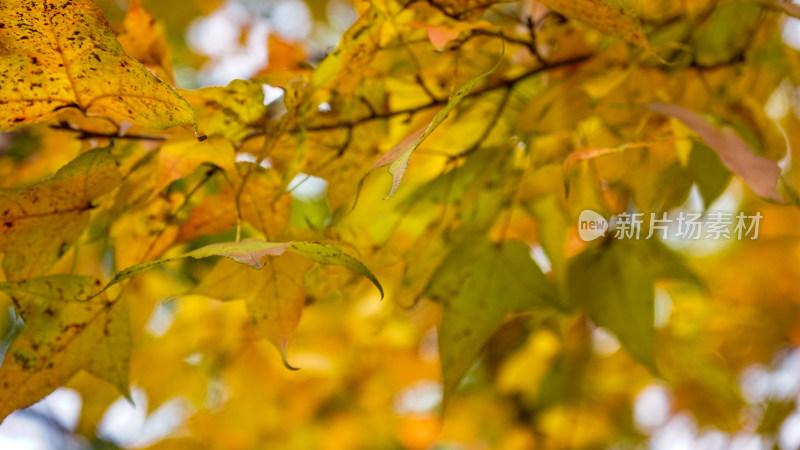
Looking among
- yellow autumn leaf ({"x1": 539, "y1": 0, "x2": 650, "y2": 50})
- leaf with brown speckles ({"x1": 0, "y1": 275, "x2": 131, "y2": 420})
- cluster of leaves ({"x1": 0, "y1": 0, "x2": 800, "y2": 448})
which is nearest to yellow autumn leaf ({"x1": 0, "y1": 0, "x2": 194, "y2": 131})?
cluster of leaves ({"x1": 0, "y1": 0, "x2": 800, "y2": 448})

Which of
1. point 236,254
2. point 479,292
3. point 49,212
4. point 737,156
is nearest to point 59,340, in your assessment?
point 49,212

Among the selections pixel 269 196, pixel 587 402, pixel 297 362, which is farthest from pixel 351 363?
pixel 269 196

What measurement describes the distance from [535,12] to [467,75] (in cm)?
17

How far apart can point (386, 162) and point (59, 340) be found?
25cm

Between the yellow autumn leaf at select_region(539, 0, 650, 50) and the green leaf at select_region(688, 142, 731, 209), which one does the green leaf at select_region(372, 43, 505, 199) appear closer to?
the yellow autumn leaf at select_region(539, 0, 650, 50)

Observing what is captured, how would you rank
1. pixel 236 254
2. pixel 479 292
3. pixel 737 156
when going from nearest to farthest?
pixel 236 254 → pixel 737 156 → pixel 479 292

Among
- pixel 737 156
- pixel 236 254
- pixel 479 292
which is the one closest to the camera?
pixel 236 254

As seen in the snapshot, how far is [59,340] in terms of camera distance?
47 cm

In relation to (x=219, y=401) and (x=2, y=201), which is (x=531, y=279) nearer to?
(x=2, y=201)

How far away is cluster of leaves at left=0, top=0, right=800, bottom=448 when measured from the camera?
0.42 m

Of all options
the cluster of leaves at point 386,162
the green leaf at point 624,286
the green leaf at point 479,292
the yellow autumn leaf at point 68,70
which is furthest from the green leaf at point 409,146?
the green leaf at point 624,286

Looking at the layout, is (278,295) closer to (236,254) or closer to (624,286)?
(236,254)

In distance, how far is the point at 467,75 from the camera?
1.87 ft

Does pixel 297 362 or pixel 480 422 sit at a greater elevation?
pixel 297 362
